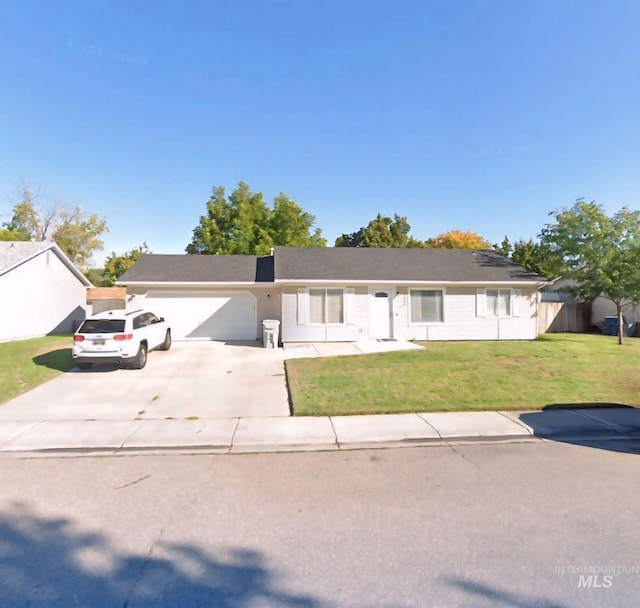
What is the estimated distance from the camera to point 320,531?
326 centimetres

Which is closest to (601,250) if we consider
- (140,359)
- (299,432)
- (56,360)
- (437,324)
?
(437,324)

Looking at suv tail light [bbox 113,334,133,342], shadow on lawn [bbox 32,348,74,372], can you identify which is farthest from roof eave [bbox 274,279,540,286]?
shadow on lawn [bbox 32,348,74,372]

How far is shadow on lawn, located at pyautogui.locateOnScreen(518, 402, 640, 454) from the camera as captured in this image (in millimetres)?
5512

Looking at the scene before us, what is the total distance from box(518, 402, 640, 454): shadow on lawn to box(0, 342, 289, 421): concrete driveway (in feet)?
15.2

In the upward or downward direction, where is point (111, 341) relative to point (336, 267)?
downward

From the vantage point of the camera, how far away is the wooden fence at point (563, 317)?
20922 millimetres

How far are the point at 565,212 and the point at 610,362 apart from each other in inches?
336

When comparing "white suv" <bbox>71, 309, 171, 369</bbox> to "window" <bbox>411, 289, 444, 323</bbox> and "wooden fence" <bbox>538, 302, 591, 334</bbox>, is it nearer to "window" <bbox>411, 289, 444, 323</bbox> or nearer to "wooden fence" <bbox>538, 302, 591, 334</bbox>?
"window" <bbox>411, 289, 444, 323</bbox>

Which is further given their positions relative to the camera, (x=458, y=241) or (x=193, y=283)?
(x=458, y=241)

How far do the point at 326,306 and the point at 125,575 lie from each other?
1252 cm

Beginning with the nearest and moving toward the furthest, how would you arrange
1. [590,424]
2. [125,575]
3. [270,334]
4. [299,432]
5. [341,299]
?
[125,575]
[299,432]
[590,424]
[270,334]
[341,299]

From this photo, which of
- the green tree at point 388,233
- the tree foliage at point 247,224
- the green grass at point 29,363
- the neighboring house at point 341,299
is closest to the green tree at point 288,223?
the tree foliage at point 247,224

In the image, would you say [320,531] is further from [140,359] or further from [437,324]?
[437,324]

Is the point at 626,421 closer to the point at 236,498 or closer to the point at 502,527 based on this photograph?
the point at 502,527
